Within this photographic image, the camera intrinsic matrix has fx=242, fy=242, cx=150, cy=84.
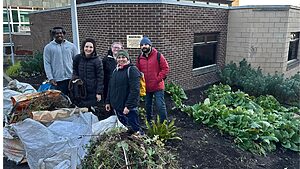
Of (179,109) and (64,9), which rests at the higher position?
(64,9)

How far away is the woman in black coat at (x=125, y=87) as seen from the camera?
3.67 meters

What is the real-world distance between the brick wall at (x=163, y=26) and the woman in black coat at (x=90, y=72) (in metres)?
3.07

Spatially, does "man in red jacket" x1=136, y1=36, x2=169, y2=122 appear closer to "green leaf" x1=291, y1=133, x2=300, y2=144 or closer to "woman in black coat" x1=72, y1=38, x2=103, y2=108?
"woman in black coat" x1=72, y1=38, x2=103, y2=108

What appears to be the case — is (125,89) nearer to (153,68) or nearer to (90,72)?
(90,72)

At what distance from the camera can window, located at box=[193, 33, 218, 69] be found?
8.63 m

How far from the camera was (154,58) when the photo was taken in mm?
4582

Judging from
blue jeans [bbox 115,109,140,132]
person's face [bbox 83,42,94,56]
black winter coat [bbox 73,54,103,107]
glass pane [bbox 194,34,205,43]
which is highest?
glass pane [bbox 194,34,205,43]

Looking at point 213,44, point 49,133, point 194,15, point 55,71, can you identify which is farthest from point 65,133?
point 213,44

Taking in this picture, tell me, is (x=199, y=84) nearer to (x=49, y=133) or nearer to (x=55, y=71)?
(x=55, y=71)

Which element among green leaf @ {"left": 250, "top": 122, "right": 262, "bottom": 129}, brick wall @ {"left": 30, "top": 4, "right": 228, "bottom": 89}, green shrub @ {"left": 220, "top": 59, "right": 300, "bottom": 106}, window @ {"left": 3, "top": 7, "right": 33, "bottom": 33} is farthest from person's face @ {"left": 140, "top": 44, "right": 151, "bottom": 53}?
window @ {"left": 3, "top": 7, "right": 33, "bottom": 33}

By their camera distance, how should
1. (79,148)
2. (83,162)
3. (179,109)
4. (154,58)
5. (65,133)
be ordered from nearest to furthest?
1. (83,162)
2. (79,148)
3. (65,133)
4. (154,58)
5. (179,109)

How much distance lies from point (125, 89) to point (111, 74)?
719 millimetres

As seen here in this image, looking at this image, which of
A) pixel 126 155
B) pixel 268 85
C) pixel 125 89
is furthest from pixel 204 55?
pixel 126 155

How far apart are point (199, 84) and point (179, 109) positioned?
10.7 ft
